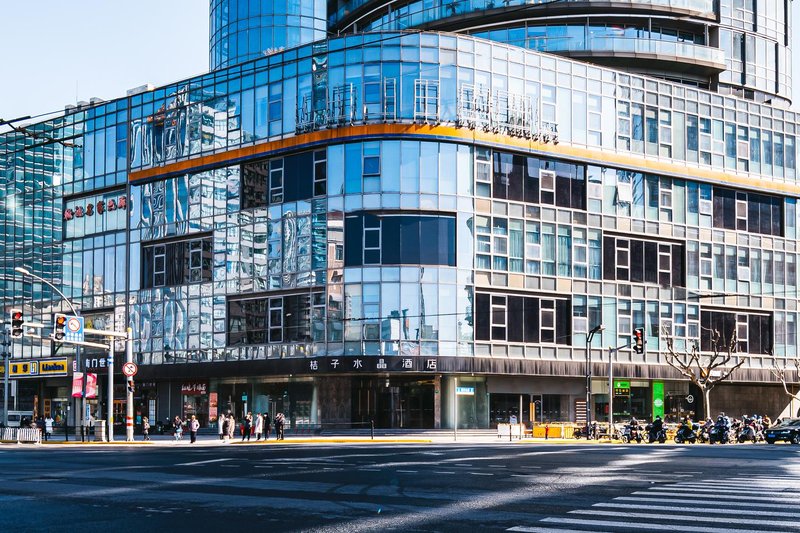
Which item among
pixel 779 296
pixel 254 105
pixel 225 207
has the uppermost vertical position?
pixel 254 105

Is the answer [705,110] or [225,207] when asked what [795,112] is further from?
[225,207]

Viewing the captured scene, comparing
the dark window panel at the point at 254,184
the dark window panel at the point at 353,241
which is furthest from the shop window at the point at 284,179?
the dark window panel at the point at 353,241

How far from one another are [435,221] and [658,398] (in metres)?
21.6

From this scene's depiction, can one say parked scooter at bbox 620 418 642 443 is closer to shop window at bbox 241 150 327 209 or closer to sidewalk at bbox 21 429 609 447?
sidewalk at bbox 21 429 609 447

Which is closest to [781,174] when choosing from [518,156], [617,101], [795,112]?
[795,112]

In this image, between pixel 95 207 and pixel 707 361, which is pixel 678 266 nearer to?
pixel 707 361

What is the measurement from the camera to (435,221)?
196ft

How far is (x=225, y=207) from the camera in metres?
65.8

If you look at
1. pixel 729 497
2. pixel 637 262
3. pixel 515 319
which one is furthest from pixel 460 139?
pixel 729 497

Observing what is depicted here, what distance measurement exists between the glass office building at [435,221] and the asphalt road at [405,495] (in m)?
27.4

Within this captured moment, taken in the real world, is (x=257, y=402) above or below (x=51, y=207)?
below

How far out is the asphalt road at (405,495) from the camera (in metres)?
16.2

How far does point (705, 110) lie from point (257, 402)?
118ft

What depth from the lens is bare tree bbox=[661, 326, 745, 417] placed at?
65312 mm
